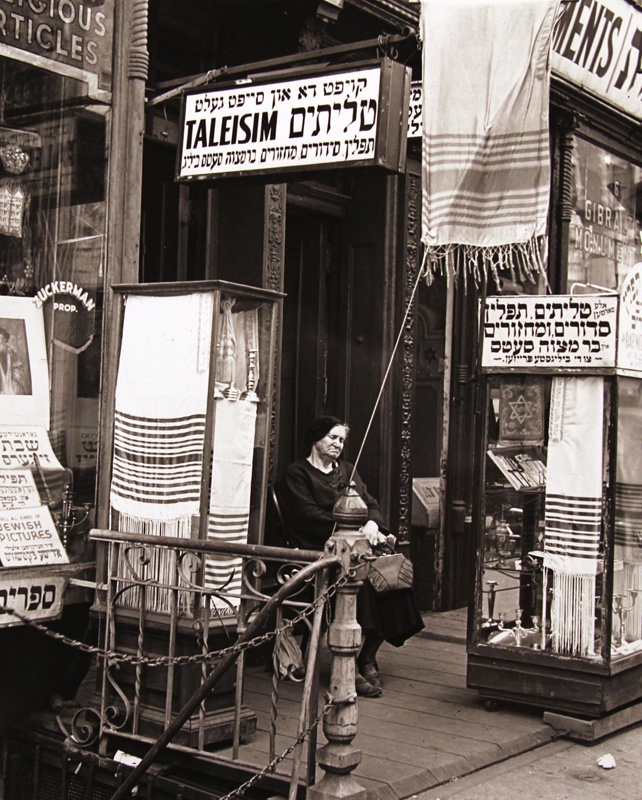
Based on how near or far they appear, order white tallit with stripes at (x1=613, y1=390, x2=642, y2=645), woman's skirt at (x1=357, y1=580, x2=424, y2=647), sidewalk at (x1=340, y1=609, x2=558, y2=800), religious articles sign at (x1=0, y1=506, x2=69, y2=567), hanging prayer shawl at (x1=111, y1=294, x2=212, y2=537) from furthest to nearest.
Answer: woman's skirt at (x1=357, y1=580, x2=424, y2=647) → white tallit with stripes at (x1=613, y1=390, x2=642, y2=645) → religious articles sign at (x1=0, y1=506, x2=69, y2=567) → hanging prayer shawl at (x1=111, y1=294, x2=212, y2=537) → sidewalk at (x1=340, y1=609, x2=558, y2=800)

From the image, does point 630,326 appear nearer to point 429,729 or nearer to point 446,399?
point 429,729

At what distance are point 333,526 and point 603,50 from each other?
570 cm

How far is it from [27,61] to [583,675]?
4.26m

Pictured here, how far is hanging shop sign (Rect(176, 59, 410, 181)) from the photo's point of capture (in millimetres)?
4754

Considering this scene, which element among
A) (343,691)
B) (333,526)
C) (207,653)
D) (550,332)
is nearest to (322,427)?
(333,526)

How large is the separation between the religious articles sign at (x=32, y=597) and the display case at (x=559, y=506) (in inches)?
89.5

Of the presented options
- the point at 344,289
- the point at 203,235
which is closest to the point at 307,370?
the point at 344,289

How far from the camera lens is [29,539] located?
5312mm

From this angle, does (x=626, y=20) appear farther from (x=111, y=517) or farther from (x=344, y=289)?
(x=111, y=517)

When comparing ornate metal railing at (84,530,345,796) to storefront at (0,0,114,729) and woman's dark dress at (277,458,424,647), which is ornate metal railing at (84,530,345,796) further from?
woman's dark dress at (277,458,424,647)

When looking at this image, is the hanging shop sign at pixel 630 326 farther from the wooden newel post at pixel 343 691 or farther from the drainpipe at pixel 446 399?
the drainpipe at pixel 446 399

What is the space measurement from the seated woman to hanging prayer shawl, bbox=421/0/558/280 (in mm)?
1522

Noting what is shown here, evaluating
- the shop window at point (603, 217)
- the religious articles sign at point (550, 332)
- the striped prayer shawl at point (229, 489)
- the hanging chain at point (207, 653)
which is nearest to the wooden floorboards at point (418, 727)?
the hanging chain at point (207, 653)

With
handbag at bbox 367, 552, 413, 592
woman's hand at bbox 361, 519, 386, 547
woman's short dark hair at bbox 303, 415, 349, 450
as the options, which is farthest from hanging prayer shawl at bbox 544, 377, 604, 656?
woman's short dark hair at bbox 303, 415, 349, 450
